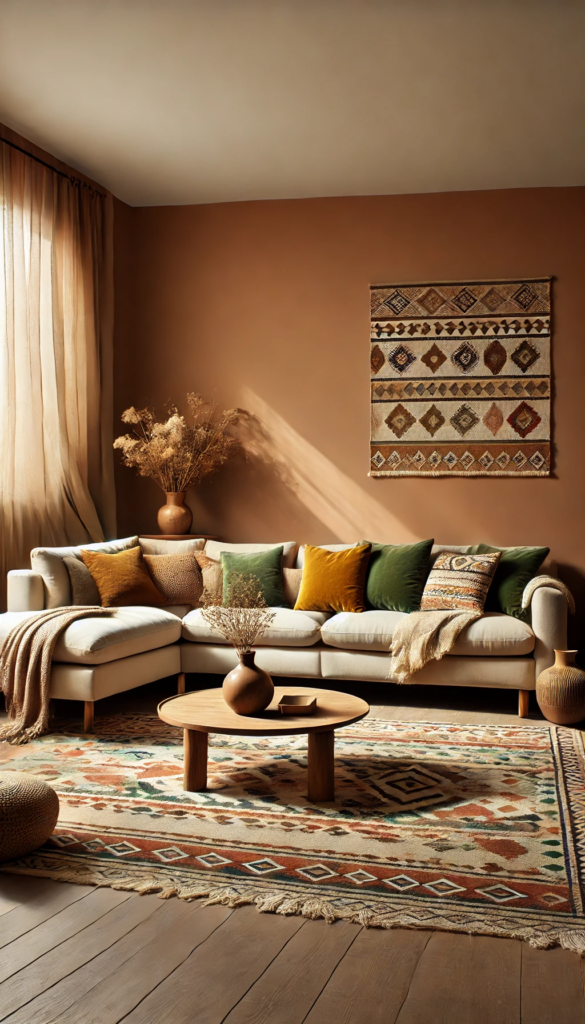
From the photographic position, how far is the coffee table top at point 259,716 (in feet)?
10.4

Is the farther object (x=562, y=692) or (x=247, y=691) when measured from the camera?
(x=562, y=692)

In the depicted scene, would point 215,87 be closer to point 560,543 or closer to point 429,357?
→ point 429,357

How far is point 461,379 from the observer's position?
5.97 metres

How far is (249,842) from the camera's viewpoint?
2.85 metres

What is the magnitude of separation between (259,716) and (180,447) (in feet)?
9.96

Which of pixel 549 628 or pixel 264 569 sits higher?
pixel 264 569

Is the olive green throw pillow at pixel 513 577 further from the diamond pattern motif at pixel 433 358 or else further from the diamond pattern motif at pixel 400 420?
the diamond pattern motif at pixel 433 358

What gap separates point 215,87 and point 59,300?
5.89ft

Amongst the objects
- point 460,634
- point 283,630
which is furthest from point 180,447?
point 460,634

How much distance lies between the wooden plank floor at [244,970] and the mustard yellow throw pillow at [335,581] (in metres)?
2.93

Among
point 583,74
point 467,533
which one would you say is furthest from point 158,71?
point 467,533

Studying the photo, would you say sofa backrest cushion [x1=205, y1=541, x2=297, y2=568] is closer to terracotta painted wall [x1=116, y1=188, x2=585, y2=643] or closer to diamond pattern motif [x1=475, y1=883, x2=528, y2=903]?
terracotta painted wall [x1=116, y1=188, x2=585, y2=643]

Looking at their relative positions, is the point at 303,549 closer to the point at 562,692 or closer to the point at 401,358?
the point at 401,358

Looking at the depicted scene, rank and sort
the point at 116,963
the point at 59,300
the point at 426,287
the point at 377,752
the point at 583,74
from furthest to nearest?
1. the point at 426,287
2. the point at 59,300
3. the point at 583,74
4. the point at 377,752
5. the point at 116,963
